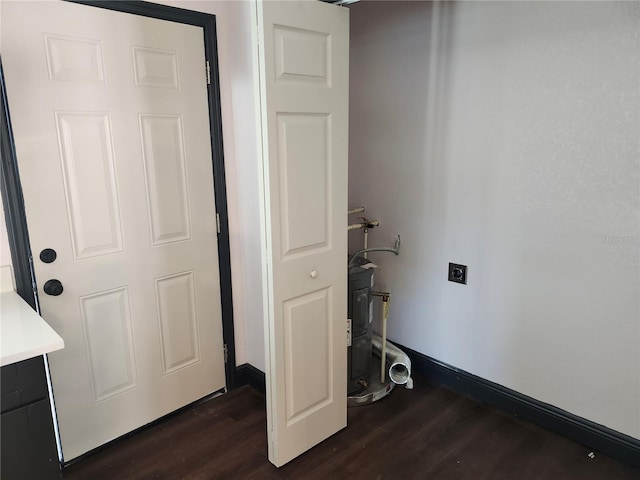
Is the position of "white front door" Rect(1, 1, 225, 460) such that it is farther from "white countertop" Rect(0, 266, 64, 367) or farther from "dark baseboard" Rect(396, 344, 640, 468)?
"dark baseboard" Rect(396, 344, 640, 468)

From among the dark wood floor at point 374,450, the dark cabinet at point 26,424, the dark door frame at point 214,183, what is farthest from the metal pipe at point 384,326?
the dark cabinet at point 26,424

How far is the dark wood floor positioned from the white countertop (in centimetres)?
88

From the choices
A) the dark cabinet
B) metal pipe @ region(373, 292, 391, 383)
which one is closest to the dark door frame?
the dark cabinet

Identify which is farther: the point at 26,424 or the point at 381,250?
the point at 381,250

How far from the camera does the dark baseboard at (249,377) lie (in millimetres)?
2555

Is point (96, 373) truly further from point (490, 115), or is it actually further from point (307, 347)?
point (490, 115)

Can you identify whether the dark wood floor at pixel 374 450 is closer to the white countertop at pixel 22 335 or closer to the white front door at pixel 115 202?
the white front door at pixel 115 202

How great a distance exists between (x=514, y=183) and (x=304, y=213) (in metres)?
1.06

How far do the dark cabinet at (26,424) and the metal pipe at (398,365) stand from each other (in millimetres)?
1757

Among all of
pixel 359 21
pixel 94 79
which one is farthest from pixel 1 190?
pixel 359 21

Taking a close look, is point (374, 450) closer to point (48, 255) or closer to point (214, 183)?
point (214, 183)

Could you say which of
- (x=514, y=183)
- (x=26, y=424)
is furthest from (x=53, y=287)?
(x=514, y=183)

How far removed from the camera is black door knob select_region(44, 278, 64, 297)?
1.80m

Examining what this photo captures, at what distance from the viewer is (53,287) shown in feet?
5.96
